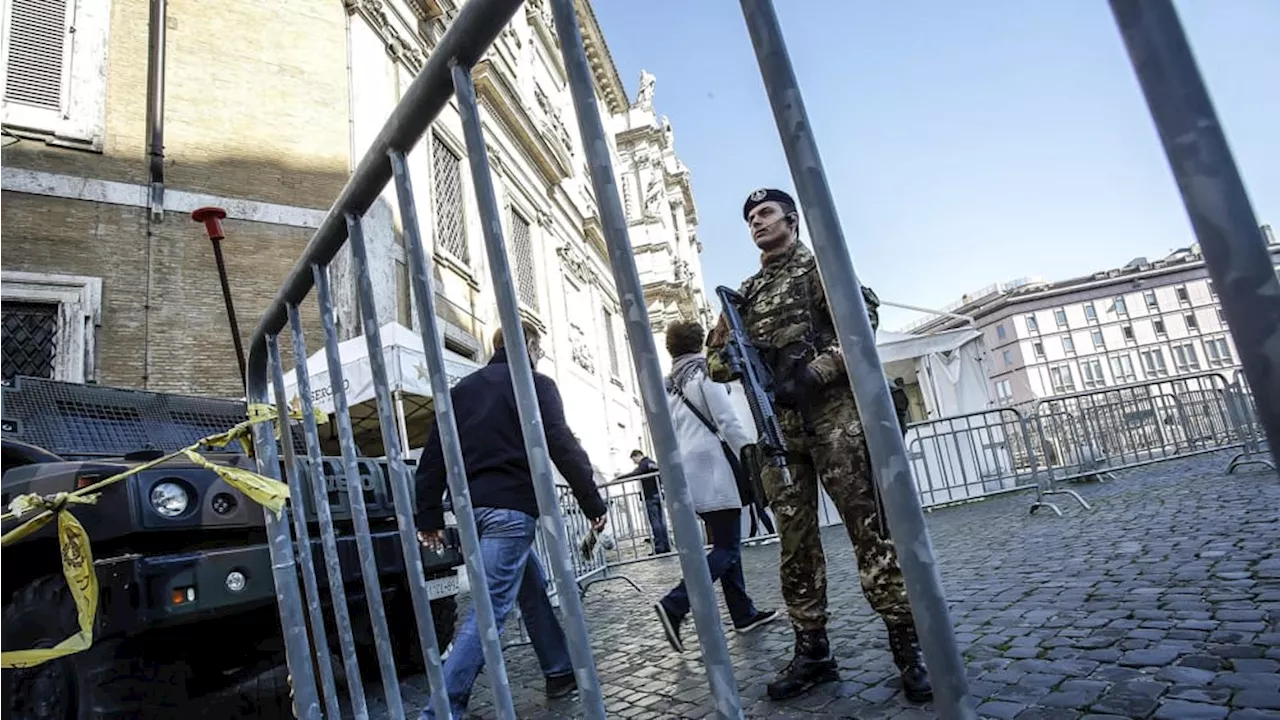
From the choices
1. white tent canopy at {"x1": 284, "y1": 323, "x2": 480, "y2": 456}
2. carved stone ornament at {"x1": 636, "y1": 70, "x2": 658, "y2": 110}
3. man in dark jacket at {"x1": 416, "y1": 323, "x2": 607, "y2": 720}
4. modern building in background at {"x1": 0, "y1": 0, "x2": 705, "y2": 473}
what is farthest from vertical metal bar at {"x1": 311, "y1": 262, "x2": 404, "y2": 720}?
carved stone ornament at {"x1": 636, "y1": 70, "x2": 658, "y2": 110}

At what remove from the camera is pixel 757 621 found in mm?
4258

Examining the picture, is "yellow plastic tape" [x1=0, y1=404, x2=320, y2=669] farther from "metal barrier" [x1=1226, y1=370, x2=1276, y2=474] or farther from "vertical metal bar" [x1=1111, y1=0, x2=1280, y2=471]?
"metal barrier" [x1=1226, y1=370, x2=1276, y2=474]

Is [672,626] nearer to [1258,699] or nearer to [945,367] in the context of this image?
[1258,699]

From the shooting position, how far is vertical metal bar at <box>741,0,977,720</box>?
744 millimetres

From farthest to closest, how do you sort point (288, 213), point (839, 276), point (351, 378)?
1. point (288, 213)
2. point (351, 378)
3. point (839, 276)

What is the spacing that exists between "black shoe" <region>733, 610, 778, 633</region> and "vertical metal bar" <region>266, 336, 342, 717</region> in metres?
2.82

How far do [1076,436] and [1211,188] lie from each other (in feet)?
39.2

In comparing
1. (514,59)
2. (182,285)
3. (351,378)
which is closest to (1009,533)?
(351,378)

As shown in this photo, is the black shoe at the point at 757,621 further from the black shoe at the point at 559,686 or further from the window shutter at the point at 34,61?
the window shutter at the point at 34,61

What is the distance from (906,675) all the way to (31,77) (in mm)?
13649

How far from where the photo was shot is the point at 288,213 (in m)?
11.4

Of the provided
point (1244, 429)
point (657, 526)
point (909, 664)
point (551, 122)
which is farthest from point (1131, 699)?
point (551, 122)

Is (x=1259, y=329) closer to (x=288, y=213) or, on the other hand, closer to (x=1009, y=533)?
(x=1009, y=533)

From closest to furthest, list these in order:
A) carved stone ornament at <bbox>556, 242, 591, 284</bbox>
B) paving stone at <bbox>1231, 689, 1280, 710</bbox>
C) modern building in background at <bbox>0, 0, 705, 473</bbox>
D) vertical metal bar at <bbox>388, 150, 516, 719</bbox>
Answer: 1. vertical metal bar at <bbox>388, 150, 516, 719</bbox>
2. paving stone at <bbox>1231, 689, 1280, 710</bbox>
3. modern building in background at <bbox>0, 0, 705, 473</bbox>
4. carved stone ornament at <bbox>556, 242, 591, 284</bbox>
